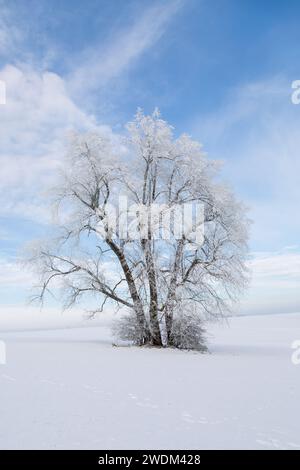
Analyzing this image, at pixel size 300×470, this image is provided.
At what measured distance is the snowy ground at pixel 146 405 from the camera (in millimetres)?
5031

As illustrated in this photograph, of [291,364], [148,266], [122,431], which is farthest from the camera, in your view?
[148,266]

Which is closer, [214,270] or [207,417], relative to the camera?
[207,417]

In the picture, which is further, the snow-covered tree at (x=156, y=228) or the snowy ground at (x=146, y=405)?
the snow-covered tree at (x=156, y=228)

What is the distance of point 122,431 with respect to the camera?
17.2 ft

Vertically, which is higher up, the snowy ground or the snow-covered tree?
the snow-covered tree

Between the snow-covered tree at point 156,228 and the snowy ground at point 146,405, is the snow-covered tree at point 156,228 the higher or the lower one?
the higher one

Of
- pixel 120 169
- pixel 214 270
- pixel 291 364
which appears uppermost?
pixel 120 169

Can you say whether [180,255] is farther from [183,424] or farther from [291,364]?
[183,424]

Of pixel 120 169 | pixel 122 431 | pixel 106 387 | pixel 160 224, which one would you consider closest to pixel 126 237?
pixel 160 224

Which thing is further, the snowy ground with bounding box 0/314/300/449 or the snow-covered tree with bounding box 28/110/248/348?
the snow-covered tree with bounding box 28/110/248/348

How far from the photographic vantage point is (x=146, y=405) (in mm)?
6672

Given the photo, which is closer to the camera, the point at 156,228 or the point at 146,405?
the point at 146,405

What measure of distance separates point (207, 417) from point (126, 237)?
38.5ft

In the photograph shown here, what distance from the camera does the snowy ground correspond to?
5031 mm
